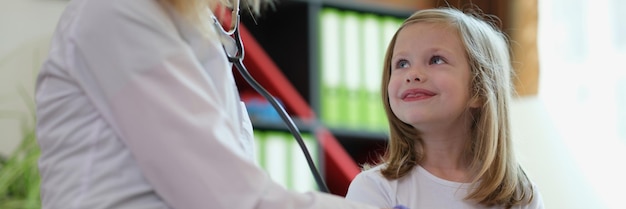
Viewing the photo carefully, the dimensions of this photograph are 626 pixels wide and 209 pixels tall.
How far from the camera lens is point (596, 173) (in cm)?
314

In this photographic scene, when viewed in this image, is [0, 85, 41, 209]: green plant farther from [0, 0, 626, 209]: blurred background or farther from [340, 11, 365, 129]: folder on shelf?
[340, 11, 365, 129]: folder on shelf

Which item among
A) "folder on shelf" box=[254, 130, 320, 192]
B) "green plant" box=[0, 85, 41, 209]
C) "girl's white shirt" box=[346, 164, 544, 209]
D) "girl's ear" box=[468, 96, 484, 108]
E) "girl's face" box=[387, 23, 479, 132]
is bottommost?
"folder on shelf" box=[254, 130, 320, 192]

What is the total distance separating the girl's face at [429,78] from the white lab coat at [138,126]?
23.1 inches

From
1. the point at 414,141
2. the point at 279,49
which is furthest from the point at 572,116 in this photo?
the point at 414,141

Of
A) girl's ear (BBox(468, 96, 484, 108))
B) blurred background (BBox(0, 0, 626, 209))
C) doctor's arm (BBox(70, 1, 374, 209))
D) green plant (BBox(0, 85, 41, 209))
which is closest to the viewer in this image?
doctor's arm (BBox(70, 1, 374, 209))

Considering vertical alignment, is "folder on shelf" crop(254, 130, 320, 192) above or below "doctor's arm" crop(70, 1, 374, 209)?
below

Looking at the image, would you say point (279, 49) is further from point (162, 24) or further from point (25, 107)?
point (162, 24)

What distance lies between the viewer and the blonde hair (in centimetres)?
165

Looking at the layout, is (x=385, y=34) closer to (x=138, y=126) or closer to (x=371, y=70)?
(x=371, y=70)

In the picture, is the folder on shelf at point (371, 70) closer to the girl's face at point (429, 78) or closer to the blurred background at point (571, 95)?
the blurred background at point (571, 95)

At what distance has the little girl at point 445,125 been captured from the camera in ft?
5.29

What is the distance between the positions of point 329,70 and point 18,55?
96cm

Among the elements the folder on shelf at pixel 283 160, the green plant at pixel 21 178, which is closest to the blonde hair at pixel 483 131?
the green plant at pixel 21 178

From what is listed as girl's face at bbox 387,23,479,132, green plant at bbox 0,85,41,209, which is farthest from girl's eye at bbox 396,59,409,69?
green plant at bbox 0,85,41,209
